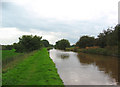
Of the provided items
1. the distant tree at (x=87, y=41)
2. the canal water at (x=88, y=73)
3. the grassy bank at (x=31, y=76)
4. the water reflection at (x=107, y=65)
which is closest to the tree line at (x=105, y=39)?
the distant tree at (x=87, y=41)

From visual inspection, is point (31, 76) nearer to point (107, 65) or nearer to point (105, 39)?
point (107, 65)

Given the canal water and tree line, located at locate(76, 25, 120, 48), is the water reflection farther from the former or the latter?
tree line, located at locate(76, 25, 120, 48)

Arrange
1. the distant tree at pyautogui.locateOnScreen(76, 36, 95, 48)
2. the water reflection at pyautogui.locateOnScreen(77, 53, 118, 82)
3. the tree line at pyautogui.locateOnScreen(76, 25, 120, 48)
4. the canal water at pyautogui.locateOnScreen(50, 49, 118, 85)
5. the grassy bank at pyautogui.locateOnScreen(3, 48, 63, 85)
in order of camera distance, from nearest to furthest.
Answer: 1. the grassy bank at pyautogui.locateOnScreen(3, 48, 63, 85)
2. the canal water at pyautogui.locateOnScreen(50, 49, 118, 85)
3. the water reflection at pyautogui.locateOnScreen(77, 53, 118, 82)
4. the tree line at pyautogui.locateOnScreen(76, 25, 120, 48)
5. the distant tree at pyautogui.locateOnScreen(76, 36, 95, 48)

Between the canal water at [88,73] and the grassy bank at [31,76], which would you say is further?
the canal water at [88,73]

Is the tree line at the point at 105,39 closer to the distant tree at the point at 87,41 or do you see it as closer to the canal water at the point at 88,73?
the distant tree at the point at 87,41

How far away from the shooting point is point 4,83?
241 inches

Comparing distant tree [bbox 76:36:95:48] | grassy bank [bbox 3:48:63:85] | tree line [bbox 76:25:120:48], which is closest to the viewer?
grassy bank [bbox 3:48:63:85]

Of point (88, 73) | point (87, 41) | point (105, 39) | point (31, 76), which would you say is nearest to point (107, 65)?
point (88, 73)

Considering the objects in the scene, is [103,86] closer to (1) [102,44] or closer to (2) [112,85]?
(2) [112,85]

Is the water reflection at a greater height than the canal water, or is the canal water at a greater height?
the water reflection

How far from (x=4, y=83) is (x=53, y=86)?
2493mm

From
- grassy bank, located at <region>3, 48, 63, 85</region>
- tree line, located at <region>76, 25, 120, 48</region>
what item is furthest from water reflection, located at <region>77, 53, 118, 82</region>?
tree line, located at <region>76, 25, 120, 48</region>

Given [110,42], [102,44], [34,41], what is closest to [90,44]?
[102,44]

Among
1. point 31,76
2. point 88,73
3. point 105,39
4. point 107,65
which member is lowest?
point 88,73
